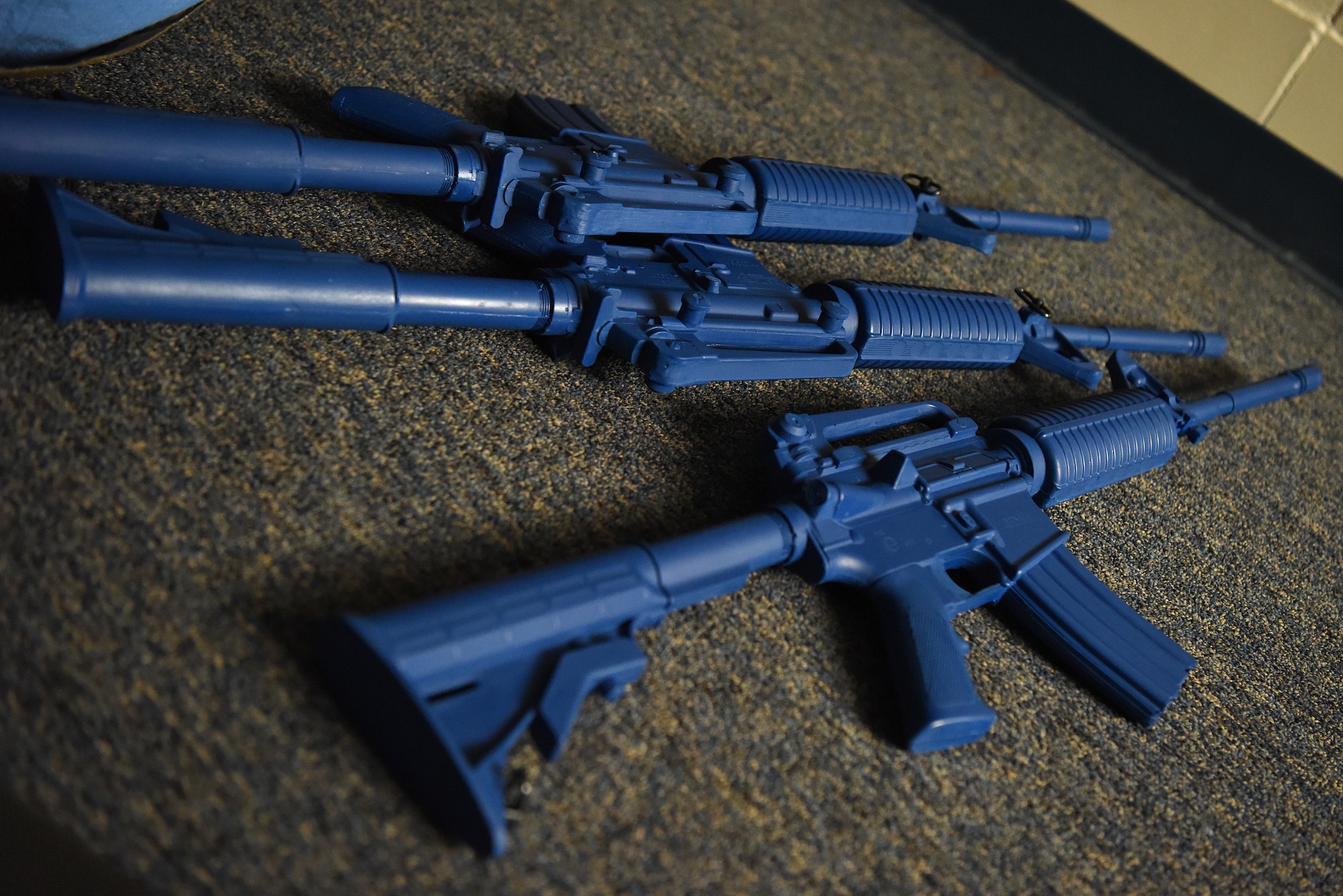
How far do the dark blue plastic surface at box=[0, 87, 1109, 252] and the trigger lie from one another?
689 millimetres

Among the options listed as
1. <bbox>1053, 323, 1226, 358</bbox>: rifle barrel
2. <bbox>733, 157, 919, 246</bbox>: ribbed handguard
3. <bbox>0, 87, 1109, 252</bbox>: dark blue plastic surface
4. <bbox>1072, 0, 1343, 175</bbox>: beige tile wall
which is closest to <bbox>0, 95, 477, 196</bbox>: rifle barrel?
<bbox>0, 87, 1109, 252</bbox>: dark blue plastic surface

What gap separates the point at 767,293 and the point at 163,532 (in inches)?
38.2

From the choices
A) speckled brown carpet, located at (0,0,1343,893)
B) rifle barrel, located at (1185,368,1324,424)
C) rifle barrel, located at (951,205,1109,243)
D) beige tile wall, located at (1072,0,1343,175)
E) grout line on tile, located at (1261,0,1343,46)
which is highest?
grout line on tile, located at (1261,0,1343,46)

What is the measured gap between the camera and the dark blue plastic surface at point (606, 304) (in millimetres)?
1194

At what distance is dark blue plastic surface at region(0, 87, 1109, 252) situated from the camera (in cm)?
127

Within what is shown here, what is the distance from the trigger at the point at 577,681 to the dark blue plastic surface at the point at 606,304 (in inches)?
18.5

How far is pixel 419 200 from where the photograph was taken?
1.74 metres

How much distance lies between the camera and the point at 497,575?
1.29m

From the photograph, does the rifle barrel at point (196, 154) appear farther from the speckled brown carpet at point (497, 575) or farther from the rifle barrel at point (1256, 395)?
the rifle barrel at point (1256, 395)

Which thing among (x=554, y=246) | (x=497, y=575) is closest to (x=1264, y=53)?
(x=554, y=246)

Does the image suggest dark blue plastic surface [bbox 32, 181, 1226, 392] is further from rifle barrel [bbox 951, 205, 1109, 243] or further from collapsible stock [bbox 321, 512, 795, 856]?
collapsible stock [bbox 321, 512, 795, 856]

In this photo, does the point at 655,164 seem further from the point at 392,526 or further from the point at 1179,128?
the point at 1179,128

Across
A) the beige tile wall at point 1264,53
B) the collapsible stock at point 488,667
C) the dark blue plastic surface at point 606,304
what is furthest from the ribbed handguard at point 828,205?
the beige tile wall at point 1264,53

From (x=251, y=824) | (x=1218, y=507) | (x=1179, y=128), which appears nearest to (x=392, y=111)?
(x=251, y=824)
